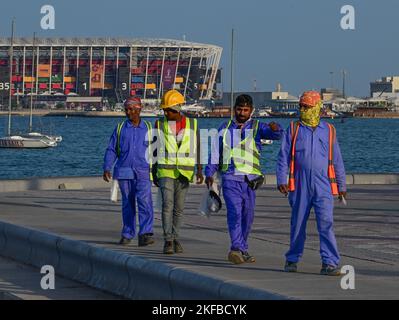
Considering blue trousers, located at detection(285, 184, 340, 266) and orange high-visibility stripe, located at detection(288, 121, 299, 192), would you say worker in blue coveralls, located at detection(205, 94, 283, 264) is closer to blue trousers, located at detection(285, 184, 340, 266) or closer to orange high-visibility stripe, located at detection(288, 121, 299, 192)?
orange high-visibility stripe, located at detection(288, 121, 299, 192)

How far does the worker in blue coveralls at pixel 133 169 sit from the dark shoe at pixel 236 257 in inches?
69.2

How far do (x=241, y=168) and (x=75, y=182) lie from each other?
1410 centimetres

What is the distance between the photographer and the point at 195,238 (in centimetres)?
1666

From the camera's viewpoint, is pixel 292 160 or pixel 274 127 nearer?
pixel 292 160

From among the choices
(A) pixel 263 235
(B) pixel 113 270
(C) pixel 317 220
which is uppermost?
(C) pixel 317 220

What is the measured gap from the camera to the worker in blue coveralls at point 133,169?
15.1 metres

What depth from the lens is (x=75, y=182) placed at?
27422mm

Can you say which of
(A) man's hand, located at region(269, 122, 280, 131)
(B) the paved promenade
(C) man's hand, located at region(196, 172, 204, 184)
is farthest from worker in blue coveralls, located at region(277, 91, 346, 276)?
(C) man's hand, located at region(196, 172, 204, 184)

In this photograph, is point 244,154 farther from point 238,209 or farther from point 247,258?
point 247,258

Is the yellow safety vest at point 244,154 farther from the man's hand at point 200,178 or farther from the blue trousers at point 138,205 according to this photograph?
the blue trousers at point 138,205

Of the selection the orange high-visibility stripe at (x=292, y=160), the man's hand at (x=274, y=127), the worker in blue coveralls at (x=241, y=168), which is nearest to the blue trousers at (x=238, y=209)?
the worker in blue coveralls at (x=241, y=168)

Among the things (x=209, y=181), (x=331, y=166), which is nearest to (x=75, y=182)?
(x=209, y=181)
